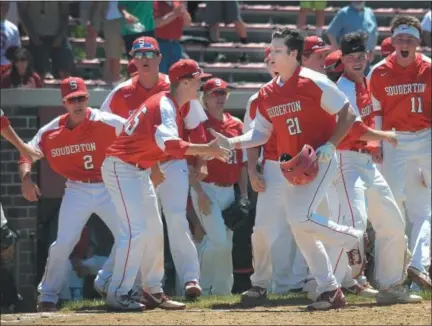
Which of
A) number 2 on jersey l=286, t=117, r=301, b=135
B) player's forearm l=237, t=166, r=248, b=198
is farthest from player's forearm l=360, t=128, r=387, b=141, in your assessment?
player's forearm l=237, t=166, r=248, b=198

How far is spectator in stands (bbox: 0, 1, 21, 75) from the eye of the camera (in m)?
13.8

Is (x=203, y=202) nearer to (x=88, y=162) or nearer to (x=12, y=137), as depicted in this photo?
(x=88, y=162)

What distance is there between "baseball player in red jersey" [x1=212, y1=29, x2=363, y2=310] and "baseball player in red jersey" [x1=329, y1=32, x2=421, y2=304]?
0.65 m

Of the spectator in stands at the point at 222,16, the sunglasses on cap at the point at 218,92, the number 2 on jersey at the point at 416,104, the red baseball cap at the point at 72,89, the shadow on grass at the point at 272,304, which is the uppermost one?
the spectator in stands at the point at 222,16

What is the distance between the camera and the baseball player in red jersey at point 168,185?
10.9m

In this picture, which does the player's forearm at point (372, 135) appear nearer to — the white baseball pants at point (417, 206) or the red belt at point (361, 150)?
the red belt at point (361, 150)

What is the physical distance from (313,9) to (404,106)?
15.3ft

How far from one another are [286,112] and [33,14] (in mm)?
5512

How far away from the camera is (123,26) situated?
45.9 ft

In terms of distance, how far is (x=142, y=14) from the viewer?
548 inches

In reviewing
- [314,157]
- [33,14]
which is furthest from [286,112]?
[33,14]

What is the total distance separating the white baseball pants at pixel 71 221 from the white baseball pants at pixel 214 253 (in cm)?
127

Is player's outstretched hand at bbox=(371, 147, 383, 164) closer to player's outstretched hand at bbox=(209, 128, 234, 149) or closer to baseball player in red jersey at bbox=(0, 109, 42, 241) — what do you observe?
player's outstretched hand at bbox=(209, 128, 234, 149)

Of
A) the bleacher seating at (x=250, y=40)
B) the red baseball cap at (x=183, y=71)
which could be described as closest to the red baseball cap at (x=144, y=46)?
the red baseball cap at (x=183, y=71)
